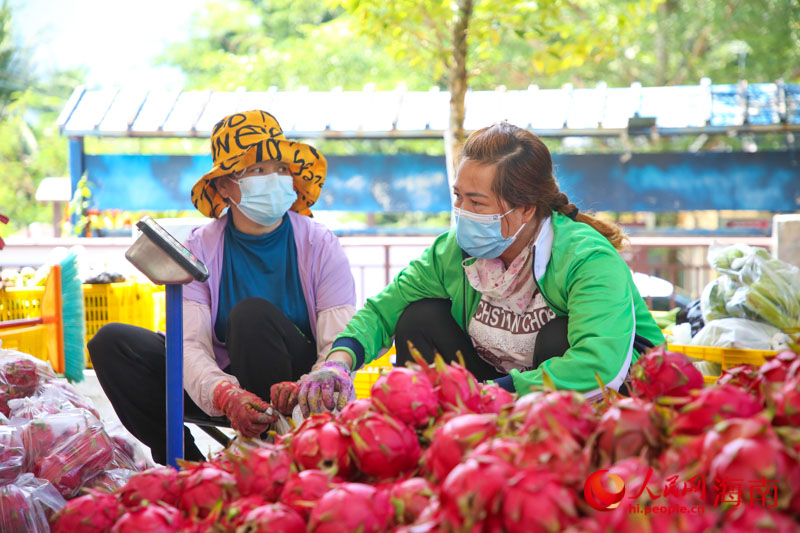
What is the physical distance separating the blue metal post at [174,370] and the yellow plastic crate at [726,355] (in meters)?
1.87

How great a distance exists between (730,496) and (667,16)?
15698 millimetres

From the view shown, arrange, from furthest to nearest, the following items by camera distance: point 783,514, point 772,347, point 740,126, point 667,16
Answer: point 667,16 → point 740,126 → point 772,347 → point 783,514

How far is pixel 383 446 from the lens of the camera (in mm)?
1080

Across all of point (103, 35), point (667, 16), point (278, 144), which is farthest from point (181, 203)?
point (103, 35)

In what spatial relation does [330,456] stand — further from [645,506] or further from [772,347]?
[772,347]

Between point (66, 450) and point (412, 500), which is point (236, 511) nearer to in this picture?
point (412, 500)

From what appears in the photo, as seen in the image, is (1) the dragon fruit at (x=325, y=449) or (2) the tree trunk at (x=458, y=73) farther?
(2) the tree trunk at (x=458, y=73)

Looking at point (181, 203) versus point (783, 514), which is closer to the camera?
point (783, 514)

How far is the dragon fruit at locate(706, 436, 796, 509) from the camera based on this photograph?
80 centimetres

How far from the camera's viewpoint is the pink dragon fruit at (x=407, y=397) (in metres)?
1.17

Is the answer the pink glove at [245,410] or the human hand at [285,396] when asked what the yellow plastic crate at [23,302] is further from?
the human hand at [285,396]

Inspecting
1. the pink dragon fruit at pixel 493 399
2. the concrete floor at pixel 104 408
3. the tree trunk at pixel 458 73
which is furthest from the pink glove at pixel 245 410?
the tree trunk at pixel 458 73

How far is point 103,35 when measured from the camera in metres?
41.4

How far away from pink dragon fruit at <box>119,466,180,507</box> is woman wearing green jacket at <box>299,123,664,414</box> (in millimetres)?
595
